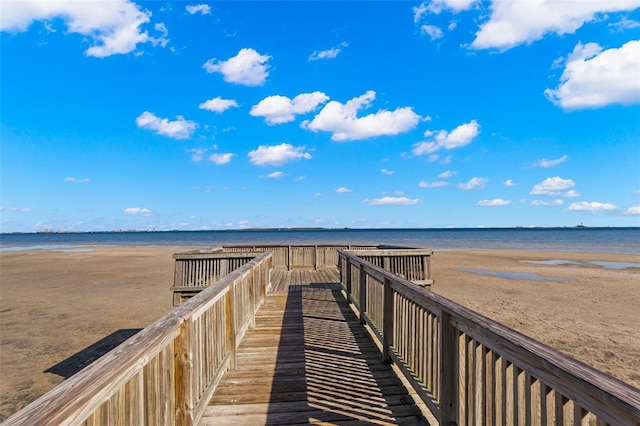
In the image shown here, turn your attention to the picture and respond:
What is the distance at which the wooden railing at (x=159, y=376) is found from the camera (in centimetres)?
140

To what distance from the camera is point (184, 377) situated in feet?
8.96

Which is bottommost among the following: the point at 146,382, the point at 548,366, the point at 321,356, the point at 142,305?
the point at 142,305

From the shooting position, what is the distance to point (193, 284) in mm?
9617

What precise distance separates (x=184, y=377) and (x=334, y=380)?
77.1 inches

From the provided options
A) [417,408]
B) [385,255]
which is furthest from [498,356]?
[385,255]

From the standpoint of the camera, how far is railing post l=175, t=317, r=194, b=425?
8.79 feet

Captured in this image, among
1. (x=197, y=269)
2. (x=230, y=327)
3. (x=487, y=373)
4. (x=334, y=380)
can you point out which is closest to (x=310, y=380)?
(x=334, y=380)

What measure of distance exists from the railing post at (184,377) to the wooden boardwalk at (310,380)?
23.1 inches

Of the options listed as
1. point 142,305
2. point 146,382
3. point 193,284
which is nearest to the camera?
point 146,382

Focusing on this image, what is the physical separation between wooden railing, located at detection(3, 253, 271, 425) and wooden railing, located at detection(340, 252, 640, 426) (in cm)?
201

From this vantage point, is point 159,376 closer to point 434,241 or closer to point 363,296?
point 363,296

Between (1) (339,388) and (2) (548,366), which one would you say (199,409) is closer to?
(1) (339,388)

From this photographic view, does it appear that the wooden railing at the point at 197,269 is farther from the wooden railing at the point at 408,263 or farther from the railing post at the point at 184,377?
the railing post at the point at 184,377

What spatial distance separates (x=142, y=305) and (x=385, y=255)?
9581 millimetres
